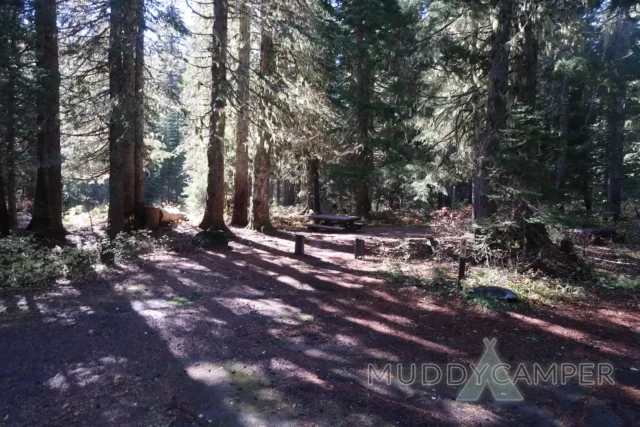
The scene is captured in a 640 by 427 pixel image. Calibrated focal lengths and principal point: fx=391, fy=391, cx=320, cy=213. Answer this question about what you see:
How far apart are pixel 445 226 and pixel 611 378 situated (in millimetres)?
5940

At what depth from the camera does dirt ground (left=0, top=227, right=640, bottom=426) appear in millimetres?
3989

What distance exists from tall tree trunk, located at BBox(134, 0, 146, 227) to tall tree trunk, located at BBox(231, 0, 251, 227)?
113 inches

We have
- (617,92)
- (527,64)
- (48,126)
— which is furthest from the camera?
(617,92)

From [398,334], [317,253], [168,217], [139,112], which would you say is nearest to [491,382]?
[398,334]

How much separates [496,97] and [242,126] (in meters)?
9.44

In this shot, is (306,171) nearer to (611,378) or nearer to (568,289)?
Answer: (568,289)

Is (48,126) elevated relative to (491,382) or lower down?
elevated

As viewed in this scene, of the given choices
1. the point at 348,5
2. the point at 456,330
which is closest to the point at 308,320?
the point at 456,330

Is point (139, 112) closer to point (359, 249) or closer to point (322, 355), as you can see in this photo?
point (359, 249)

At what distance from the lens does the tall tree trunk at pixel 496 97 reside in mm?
9008

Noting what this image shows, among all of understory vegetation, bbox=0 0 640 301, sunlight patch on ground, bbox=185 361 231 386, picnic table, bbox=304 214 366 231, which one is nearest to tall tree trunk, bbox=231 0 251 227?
understory vegetation, bbox=0 0 640 301

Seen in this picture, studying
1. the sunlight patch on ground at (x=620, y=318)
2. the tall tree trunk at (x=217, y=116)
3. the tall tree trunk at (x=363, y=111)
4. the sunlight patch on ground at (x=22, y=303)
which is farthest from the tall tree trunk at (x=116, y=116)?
the sunlight patch on ground at (x=620, y=318)

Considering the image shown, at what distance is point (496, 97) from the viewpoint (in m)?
9.17

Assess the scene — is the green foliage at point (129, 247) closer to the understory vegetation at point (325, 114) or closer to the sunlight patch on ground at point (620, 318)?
the understory vegetation at point (325, 114)
